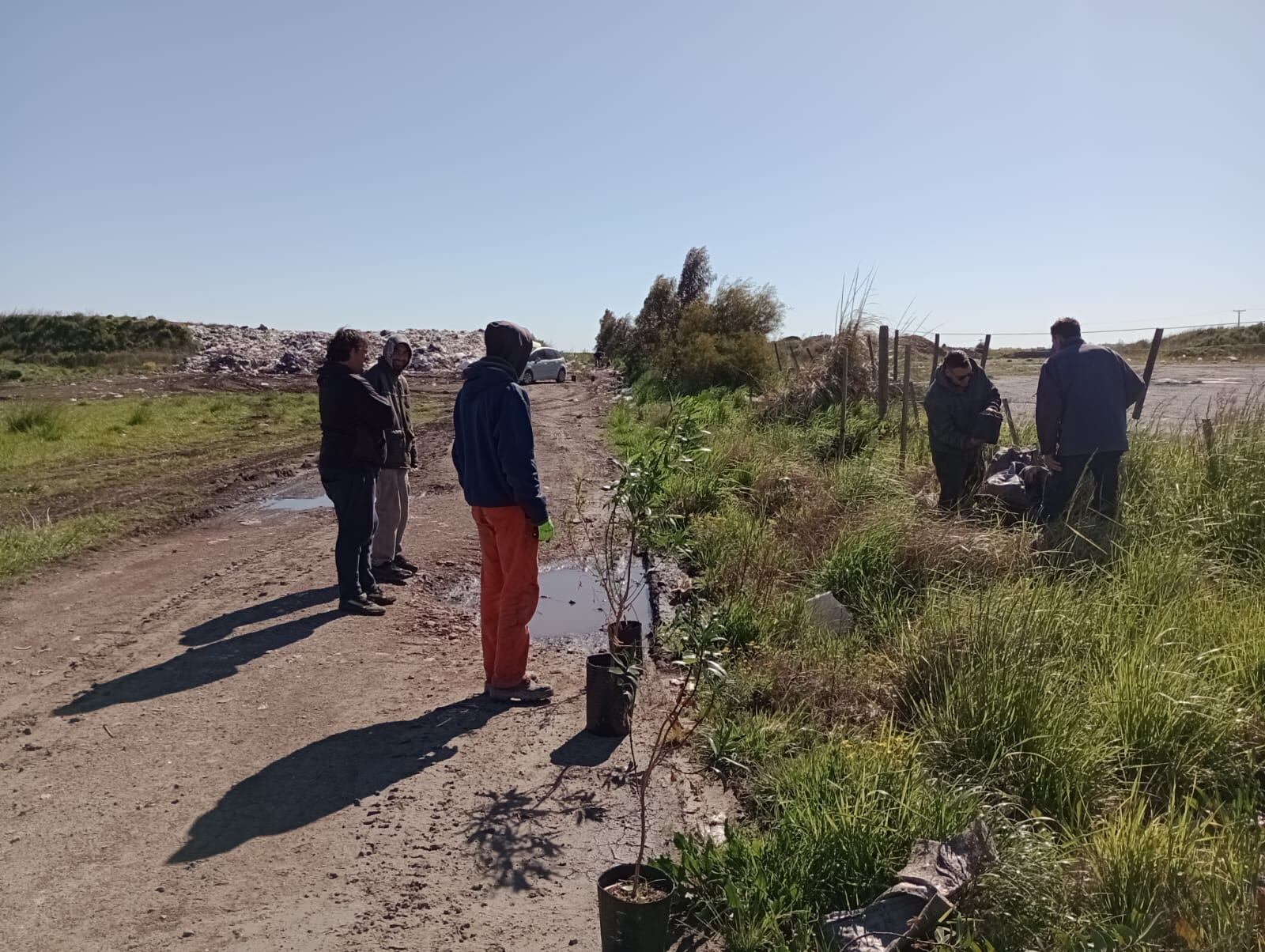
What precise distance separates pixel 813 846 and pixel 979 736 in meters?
1.10

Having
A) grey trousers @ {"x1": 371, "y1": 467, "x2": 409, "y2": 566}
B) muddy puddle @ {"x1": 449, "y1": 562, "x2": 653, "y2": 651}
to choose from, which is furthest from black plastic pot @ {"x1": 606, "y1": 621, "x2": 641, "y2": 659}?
grey trousers @ {"x1": 371, "y1": 467, "x2": 409, "y2": 566}

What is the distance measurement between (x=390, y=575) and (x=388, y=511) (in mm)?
525

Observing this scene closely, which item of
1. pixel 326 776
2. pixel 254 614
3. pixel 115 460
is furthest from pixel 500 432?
pixel 115 460

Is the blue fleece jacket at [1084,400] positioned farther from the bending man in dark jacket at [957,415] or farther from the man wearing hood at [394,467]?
the man wearing hood at [394,467]

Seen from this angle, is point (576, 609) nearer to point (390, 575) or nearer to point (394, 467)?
point (390, 575)

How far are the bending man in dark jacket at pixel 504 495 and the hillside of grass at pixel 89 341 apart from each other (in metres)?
36.4

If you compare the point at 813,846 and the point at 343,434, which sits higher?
the point at 343,434

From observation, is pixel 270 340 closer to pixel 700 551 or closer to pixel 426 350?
pixel 426 350

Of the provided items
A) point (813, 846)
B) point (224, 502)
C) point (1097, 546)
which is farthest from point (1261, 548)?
point (224, 502)

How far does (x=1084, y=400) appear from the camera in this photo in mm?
6672

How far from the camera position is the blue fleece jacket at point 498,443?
16.0 feet

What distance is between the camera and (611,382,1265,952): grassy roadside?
288 centimetres

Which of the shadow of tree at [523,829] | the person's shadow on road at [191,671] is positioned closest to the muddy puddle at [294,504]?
the person's shadow on road at [191,671]

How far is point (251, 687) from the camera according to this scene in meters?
5.29
